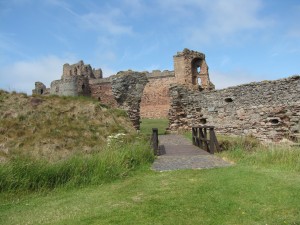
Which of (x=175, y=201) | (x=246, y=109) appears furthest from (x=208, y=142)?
(x=175, y=201)

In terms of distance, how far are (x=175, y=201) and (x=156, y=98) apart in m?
31.0

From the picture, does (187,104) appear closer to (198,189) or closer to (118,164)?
(118,164)

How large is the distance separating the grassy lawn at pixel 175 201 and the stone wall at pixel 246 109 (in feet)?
26.0

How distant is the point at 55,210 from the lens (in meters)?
5.28

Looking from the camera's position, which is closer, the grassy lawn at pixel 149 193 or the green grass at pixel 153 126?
the grassy lawn at pixel 149 193

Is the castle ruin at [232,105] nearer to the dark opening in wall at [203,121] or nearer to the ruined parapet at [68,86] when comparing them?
the dark opening in wall at [203,121]

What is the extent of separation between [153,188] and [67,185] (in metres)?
1.93

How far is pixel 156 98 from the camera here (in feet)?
118

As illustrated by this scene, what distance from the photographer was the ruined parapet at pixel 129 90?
16.2 metres

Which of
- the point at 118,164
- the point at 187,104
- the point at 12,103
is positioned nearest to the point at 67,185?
the point at 118,164

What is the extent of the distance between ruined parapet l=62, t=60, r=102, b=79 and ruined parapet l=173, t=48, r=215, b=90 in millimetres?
15901

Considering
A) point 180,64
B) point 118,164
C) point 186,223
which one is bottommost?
point 186,223

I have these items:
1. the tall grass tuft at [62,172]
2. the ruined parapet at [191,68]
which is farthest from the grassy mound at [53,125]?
the ruined parapet at [191,68]

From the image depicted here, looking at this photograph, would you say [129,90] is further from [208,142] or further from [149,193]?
[149,193]
